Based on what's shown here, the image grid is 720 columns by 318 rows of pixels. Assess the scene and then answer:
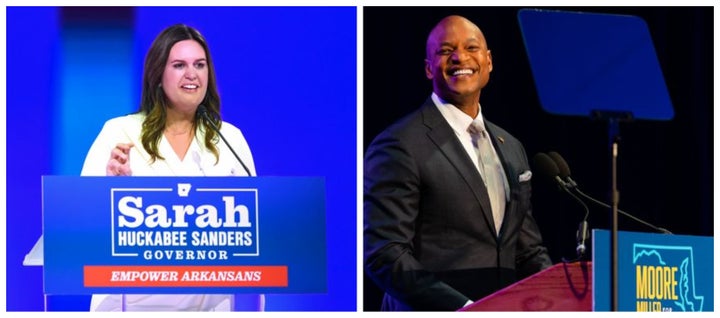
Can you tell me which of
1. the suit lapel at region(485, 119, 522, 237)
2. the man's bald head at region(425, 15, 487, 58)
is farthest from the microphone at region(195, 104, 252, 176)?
the suit lapel at region(485, 119, 522, 237)

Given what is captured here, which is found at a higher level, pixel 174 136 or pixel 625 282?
pixel 174 136

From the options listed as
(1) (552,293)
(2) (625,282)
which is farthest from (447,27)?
(2) (625,282)

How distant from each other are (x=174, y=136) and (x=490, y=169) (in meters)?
1.36

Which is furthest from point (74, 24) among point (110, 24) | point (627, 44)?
point (627, 44)

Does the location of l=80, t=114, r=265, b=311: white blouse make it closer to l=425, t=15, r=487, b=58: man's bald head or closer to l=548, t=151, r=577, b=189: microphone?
l=425, t=15, r=487, b=58: man's bald head

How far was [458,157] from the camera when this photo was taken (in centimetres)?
695

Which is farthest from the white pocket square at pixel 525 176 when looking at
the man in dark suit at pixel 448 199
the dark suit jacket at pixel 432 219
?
the dark suit jacket at pixel 432 219

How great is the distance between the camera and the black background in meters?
7.29

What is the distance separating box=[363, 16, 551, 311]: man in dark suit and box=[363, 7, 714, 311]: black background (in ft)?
0.53

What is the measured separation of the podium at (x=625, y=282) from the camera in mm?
6004

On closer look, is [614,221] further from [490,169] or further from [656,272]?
[490,169]

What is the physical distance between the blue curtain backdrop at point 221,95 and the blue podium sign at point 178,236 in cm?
10

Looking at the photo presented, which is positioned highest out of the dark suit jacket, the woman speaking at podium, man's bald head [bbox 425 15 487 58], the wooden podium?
man's bald head [bbox 425 15 487 58]
